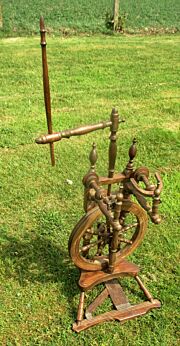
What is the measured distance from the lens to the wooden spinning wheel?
2494mm

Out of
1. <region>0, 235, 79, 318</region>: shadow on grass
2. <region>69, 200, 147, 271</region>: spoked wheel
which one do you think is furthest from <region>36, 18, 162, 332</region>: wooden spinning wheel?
<region>0, 235, 79, 318</region>: shadow on grass

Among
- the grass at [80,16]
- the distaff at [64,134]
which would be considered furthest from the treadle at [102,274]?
the grass at [80,16]

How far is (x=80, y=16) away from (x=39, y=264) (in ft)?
32.7

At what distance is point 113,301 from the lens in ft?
10.3

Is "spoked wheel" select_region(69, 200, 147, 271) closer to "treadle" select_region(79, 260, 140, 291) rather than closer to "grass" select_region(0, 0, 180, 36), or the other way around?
"treadle" select_region(79, 260, 140, 291)

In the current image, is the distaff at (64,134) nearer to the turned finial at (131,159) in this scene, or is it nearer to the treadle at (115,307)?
the turned finial at (131,159)

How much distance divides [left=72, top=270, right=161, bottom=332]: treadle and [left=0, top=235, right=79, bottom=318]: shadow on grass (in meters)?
0.15

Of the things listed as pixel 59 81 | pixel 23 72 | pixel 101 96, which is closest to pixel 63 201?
pixel 101 96

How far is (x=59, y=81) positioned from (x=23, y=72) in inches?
31.7

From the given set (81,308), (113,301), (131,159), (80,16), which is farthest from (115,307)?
(80,16)

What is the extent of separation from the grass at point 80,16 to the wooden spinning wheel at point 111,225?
26.8 feet

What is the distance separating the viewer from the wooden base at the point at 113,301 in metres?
3.03

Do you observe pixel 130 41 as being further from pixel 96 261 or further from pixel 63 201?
pixel 96 261

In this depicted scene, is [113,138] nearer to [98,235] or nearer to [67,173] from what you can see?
[98,235]
